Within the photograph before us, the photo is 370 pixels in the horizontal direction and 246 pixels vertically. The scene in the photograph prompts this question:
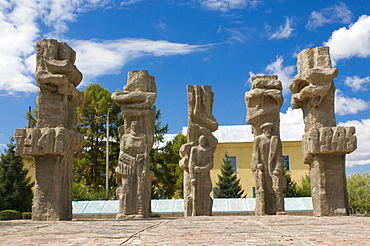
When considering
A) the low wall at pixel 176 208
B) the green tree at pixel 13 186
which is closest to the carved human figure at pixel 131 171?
the low wall at pixel 176 208

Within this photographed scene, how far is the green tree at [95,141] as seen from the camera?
25.6 metres

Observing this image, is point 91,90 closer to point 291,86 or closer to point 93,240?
point 291,86

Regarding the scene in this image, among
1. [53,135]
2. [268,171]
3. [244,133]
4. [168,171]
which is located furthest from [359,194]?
[53,135]

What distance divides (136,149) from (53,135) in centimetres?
218

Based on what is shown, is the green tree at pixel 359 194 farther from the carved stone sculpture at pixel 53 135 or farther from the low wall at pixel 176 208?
the carved stone sculpture at pixel 53 135

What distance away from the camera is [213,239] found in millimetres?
4883

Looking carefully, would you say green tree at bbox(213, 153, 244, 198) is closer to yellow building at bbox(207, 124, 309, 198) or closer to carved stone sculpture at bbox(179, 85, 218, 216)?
yellow building at bbox(207, 124, 309, 198)

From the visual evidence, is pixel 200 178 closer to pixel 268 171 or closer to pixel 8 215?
pixel 268 171

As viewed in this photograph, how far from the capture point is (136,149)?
11.1 metres

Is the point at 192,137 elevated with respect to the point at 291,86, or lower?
lower

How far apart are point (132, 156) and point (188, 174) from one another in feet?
5.94

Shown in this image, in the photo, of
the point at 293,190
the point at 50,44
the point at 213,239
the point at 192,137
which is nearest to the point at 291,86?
the point at 192,137

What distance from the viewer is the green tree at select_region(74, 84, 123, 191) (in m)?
25.6

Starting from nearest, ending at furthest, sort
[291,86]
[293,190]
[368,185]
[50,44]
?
[50,44] → [291,86] → [293,190] → [368,185]
